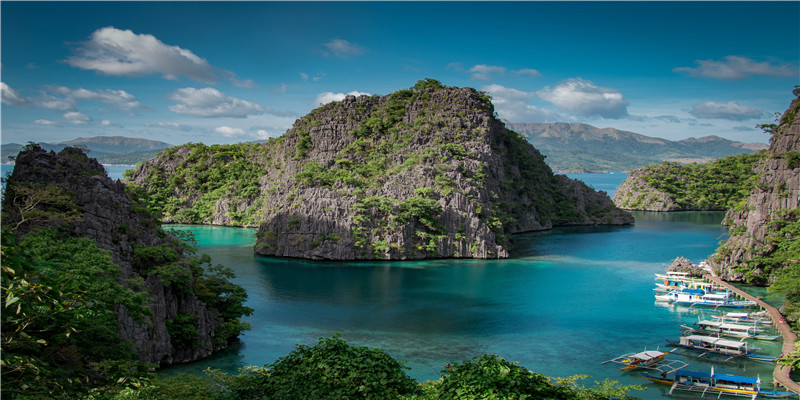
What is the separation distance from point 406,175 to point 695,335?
3701 centimetres

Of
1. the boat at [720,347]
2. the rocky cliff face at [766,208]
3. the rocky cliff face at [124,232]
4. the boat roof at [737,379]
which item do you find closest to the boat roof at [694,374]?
the boat roof at [737,379]

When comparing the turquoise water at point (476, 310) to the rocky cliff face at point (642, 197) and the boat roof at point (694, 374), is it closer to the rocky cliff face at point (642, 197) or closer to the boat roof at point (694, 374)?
the boat roof at point (694, 374)

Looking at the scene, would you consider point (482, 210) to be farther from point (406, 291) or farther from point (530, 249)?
point (406, 291)

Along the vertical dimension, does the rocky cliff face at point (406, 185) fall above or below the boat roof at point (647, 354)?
above

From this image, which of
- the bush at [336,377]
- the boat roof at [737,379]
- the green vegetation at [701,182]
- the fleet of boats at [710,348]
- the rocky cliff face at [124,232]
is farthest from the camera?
the green vegetation at [701,182]

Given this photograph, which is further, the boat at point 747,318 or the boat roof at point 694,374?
the boat at point 747,318

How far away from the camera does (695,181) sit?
125 m

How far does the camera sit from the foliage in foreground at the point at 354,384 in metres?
13.4

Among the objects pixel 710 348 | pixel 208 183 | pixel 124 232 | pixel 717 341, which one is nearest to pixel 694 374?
pixel 710 348

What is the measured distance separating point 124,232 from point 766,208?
46.8 metres

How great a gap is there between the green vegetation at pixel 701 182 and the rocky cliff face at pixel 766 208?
78.5 m

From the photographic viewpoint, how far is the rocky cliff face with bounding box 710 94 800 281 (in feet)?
146

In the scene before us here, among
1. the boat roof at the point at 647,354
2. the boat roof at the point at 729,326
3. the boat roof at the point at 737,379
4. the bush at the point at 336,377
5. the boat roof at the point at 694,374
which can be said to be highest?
the bush at the point at 336,377

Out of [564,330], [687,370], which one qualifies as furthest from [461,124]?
[687,370]
